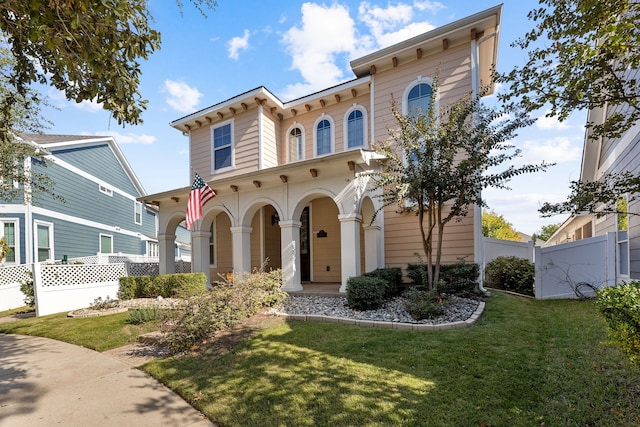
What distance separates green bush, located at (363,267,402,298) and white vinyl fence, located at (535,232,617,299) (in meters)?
3.78

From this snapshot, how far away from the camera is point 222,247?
43.5ft

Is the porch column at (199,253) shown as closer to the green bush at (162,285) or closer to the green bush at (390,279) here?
the green bush at (162,285)

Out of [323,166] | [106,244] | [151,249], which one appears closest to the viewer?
[323,166]

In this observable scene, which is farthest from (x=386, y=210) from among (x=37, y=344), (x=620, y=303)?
(x=37, y=344)

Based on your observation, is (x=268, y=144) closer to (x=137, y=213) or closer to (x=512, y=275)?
(x=512, y=275)


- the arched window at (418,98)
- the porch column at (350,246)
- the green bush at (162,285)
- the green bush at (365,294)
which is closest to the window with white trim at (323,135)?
the arched window at (418,98)

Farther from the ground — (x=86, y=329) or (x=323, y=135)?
(x=323, y=135)

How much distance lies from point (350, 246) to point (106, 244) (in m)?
17.2

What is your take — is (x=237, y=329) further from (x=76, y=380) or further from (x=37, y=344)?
(x=37, y=344)

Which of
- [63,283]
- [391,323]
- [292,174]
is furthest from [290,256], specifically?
[63,283]

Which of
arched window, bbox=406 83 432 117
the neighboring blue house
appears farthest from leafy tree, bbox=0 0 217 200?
A: the neighboring blue house

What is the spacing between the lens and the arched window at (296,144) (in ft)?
39.0

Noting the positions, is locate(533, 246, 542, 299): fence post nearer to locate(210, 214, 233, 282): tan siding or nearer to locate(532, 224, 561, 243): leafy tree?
locate(210, 214, 233, 282): tan siding

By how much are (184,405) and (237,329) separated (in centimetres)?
224
